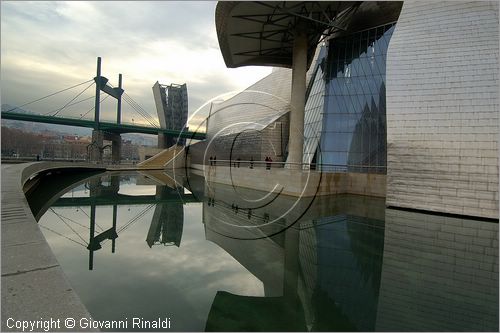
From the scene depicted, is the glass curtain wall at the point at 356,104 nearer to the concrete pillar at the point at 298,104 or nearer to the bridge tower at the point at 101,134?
the concrete pillar at the point at 298,104

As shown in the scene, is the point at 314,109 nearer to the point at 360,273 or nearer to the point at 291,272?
the point at 360,273

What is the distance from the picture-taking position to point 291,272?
6070 mm

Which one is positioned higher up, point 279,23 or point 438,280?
point 279,23

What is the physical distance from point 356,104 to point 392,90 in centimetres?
786

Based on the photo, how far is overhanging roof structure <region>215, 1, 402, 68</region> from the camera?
739 inches

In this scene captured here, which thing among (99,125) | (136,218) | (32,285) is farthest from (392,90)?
(99,125)

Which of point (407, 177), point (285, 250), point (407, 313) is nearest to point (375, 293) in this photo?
point (407, 313)

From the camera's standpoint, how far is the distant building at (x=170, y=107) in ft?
257

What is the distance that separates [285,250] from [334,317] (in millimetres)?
3271

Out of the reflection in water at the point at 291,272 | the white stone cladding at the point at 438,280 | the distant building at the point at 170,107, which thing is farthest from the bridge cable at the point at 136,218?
the distant building at the point at 170,107

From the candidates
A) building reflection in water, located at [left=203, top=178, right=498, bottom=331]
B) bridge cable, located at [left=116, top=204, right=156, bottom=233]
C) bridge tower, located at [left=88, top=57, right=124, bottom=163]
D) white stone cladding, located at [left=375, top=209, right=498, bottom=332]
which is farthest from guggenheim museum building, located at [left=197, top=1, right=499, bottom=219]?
bridge tower, located at [left=88, top=57, right=124, bottom=163]

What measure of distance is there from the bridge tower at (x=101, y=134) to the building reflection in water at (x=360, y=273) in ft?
166

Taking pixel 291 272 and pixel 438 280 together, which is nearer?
pixel 438 280

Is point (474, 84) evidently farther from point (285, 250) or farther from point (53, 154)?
point (53, 154)
